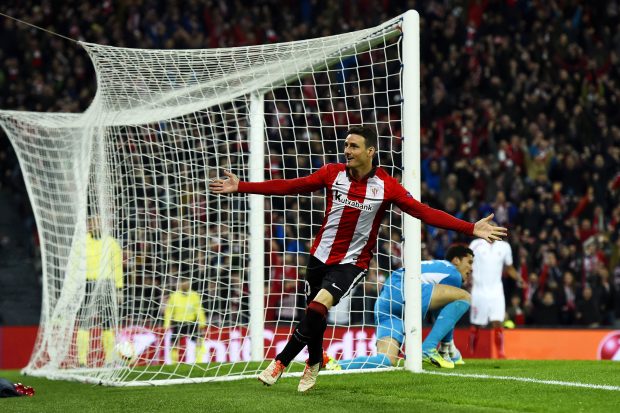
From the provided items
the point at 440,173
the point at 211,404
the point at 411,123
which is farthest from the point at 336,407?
the point at 440,173

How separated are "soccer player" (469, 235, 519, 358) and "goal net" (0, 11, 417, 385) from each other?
1942 mm

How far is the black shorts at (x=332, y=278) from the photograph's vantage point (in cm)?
746

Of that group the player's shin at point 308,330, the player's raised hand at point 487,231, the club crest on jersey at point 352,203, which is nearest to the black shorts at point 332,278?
the player's shin at point 308,330

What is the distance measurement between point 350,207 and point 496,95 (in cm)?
1451

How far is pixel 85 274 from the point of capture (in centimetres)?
1155

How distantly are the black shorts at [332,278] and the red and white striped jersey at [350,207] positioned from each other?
46mm

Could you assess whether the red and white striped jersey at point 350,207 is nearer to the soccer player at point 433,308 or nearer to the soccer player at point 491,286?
the soccer player at point 433,308

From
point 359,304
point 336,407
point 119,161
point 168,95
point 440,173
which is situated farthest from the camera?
point 440,173

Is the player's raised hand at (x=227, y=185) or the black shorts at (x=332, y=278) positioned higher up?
the player's raised hand at (x=227, y=185)

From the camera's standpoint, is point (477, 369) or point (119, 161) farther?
point (119, 161)

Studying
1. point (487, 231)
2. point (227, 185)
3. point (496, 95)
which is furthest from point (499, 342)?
point (496, 95)

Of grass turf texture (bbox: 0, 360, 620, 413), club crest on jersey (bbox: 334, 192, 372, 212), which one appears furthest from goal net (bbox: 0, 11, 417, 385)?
club crest on jersey (bbox: 334, 192, 372, 212)

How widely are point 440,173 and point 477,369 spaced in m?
10.3

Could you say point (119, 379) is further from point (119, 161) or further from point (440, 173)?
point (440, 173)
